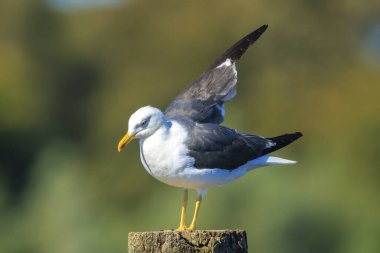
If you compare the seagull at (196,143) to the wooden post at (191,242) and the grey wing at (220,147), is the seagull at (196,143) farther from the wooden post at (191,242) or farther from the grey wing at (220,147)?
the wooden post at (191,242)

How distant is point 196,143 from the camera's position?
30.2 feet

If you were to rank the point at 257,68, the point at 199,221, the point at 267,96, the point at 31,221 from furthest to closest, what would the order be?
the point at 257,68
the point at 267,96
the point at 31,221
the point at 199,221

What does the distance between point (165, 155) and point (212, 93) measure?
1.33m

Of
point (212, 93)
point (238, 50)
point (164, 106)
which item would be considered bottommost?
point (212, 93)

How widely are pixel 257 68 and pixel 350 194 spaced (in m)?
17.4

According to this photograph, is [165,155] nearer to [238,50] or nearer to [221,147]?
[221,147]

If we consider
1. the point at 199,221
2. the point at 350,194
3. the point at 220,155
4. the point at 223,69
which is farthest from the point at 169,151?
the point at 350,194

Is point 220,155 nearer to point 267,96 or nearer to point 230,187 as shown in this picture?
point 230,187

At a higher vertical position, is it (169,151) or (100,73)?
(100,73)

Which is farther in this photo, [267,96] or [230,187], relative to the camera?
[267,96]

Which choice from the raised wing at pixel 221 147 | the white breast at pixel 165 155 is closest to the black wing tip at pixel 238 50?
the raised wing at pixel 221 147

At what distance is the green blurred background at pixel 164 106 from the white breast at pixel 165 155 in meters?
5.50

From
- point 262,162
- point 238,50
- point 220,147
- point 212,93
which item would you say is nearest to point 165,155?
point 220,147

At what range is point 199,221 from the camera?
14.9m
